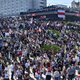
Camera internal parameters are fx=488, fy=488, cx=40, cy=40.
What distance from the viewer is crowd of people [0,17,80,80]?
3212cm

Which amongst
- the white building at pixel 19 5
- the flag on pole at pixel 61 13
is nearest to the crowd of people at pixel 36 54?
the flag on pole at pixel 61 13

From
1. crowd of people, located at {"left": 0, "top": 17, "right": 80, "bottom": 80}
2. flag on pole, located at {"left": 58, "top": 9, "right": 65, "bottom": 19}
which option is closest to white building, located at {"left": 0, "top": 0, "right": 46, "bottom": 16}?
flag on pole, located at {"left": 58, "top": 9, "right": 65, "bottom": 19}

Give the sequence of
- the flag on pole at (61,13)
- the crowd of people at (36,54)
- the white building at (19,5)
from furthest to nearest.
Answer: the white building at (19,5) → the flag on pole at (61,13) → the crowd of people at (36,54)

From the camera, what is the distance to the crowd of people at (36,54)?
3212 centimetres

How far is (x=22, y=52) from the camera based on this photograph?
133 feet

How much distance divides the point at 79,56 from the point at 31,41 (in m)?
9.10

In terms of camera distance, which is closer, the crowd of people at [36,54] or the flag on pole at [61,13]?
the crowd of people at [36,54]

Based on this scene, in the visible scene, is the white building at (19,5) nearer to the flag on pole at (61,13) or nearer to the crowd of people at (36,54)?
the flag on pole at (61,13)

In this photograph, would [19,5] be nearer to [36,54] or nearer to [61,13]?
[61,13]

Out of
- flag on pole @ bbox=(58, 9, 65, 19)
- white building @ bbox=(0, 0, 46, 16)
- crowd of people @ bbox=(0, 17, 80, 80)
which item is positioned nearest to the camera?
crowd of people @ bbox=(0, 17, 80, 80)

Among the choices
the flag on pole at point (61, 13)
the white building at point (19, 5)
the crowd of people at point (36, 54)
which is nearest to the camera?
the crowd of people at point (36, 54)

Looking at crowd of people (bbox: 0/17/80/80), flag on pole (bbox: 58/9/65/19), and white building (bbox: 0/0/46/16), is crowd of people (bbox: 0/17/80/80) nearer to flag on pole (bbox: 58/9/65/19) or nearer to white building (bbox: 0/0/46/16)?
flag on pole (bbox: 58/9/65/19)

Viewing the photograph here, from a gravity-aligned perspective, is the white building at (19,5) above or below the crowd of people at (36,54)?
below

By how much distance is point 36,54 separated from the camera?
134 feet
